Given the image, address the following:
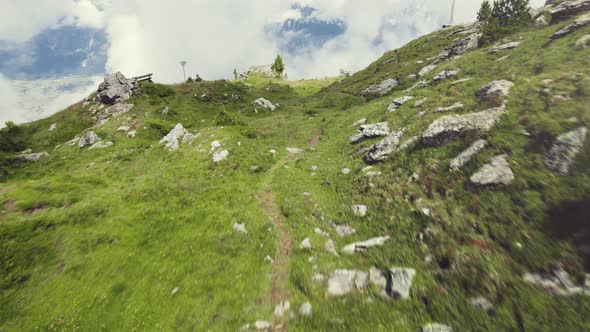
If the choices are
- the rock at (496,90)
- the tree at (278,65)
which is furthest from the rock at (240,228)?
the tree at (278,65)

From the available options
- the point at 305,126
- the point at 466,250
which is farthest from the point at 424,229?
the point at 305,126

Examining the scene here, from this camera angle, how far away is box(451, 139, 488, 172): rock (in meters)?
16.0

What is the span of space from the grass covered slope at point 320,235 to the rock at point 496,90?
A: 0.75 m

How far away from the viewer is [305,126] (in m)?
50.5

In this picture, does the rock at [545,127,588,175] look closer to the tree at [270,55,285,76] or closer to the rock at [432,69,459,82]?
the rock at [432,69,459,82]

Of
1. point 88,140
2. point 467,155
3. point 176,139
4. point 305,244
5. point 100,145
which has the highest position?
point 88,140

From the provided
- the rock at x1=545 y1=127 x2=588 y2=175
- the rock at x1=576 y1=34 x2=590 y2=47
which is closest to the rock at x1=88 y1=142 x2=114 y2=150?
the rock at x1=545 y1=127 x2=588 y2=175

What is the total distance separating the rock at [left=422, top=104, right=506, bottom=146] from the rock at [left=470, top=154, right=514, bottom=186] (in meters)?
3.69

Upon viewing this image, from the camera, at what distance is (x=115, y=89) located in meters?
60.7

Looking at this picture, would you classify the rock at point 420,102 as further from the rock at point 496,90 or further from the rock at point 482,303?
the rock at point 482,303

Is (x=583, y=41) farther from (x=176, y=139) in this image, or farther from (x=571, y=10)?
(x=176, y=139)

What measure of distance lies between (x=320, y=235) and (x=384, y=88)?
61.4 metres

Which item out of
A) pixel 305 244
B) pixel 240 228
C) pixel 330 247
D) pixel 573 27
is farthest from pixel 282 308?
pixel 573 27

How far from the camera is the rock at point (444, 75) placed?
37.1 m
